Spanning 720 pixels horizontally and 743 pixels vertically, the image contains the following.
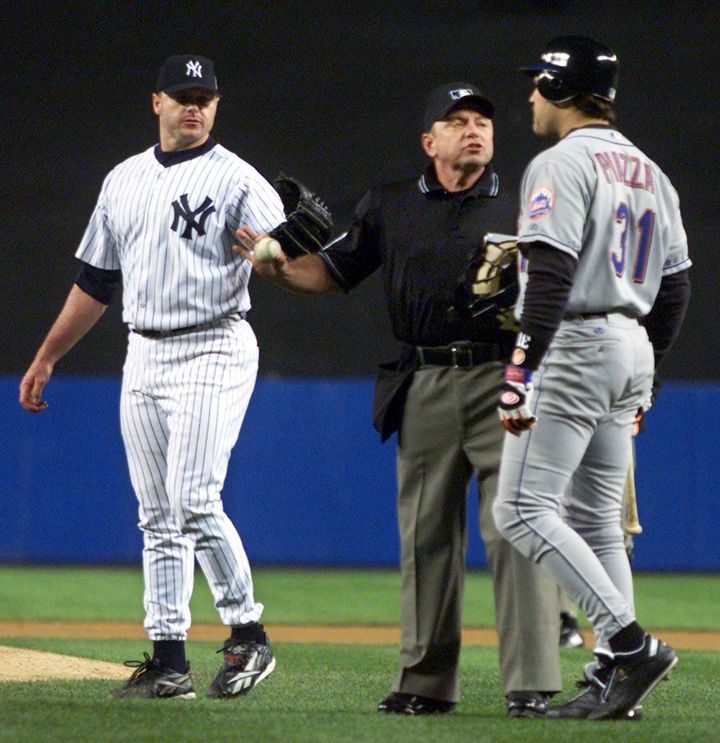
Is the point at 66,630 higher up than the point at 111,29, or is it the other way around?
the point at 111,29

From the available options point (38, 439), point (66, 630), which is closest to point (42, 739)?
point (66, 630)

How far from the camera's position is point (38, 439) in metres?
10.5

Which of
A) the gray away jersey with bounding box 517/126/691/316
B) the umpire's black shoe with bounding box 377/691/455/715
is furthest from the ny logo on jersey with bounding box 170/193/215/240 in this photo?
the umpire's black shoe with bounding box 377/691/455/715

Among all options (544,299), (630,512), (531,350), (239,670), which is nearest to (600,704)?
(531,350)

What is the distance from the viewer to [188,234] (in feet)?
13.5

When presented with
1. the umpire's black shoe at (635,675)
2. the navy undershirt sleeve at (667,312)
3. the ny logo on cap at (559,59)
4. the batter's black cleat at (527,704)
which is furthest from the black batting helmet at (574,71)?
the batter's black cleat at (527,704)

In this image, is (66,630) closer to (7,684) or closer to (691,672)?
(7,684)

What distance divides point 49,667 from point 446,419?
6.71 feet

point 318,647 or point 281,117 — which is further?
point 281,117

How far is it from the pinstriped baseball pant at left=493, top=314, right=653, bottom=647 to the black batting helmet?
0.58 meters

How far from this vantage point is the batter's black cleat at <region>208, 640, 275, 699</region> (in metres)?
4.04

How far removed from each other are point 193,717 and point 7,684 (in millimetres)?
1286

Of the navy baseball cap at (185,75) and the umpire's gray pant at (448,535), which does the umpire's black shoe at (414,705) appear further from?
the navy baseball cap at (185,75)

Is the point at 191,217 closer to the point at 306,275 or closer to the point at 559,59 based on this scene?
the point at 306,275
